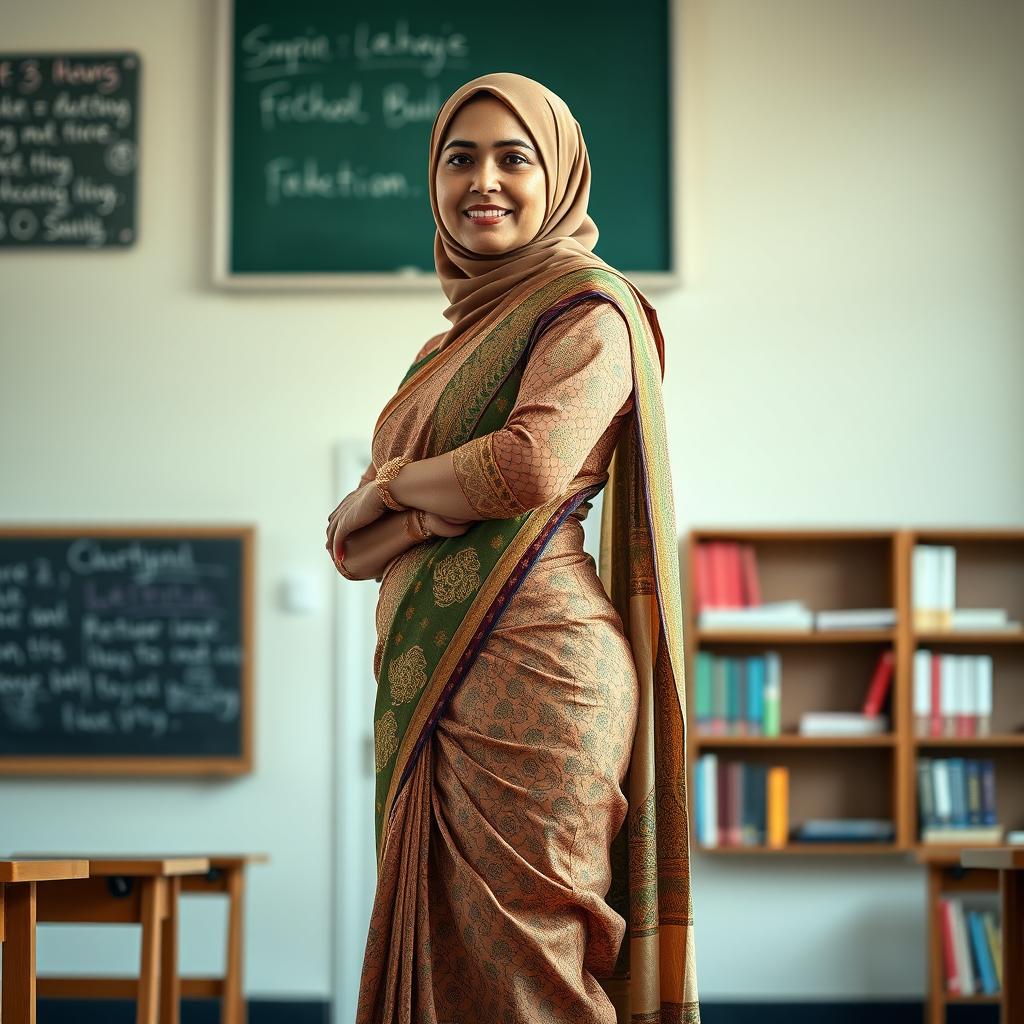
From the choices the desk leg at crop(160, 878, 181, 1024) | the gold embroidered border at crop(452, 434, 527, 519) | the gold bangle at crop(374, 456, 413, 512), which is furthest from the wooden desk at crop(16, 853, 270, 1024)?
the gold embroidered border at crop(452, 434, 527, 519)

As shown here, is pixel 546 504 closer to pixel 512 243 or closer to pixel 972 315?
pixel 512 243

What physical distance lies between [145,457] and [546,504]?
3175 millimetres

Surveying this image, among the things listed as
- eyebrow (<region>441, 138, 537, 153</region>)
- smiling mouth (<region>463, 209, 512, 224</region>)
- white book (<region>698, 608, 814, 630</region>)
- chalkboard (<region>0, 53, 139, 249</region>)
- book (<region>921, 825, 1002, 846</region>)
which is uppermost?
chalkboard (<region>0, 53, 139, 249</region>)

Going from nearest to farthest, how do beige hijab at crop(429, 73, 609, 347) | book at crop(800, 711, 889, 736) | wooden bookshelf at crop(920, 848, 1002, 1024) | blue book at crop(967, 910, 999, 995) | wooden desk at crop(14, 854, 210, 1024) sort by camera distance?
beige hijab at crop(429, 73, 609, 347), wooden desk at crop(14, 854, 210, 1024), wooden bookshelf at crop(920, 848, 1002, 1024), blue book at crop(967, 910, 999, 995), book at crop(800, 711, 889, 736)

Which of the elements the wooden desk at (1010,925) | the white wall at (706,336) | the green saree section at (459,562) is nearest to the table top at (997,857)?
the wooden desk at (1010,925)

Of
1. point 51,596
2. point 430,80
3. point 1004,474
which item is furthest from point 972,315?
point 51,596

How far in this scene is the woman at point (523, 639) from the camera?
1.49 meters

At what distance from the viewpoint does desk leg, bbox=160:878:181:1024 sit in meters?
3.12

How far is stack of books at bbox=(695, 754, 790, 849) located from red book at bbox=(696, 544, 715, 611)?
460 mm

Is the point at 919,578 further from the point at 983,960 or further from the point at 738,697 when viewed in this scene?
the point at 983,960

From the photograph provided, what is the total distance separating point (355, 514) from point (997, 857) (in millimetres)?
944

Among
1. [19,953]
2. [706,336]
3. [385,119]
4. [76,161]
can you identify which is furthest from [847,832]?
[76,161]

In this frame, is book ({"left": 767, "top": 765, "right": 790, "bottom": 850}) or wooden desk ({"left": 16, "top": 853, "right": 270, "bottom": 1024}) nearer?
wooden desk ({"left": 16, "top": 853, "right": 270, "bottom": 1024})

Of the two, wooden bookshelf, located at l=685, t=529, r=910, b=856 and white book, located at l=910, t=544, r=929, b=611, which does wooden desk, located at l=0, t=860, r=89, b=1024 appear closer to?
wooden bookshelf, located at l=685, t=529, r=910, b=856
